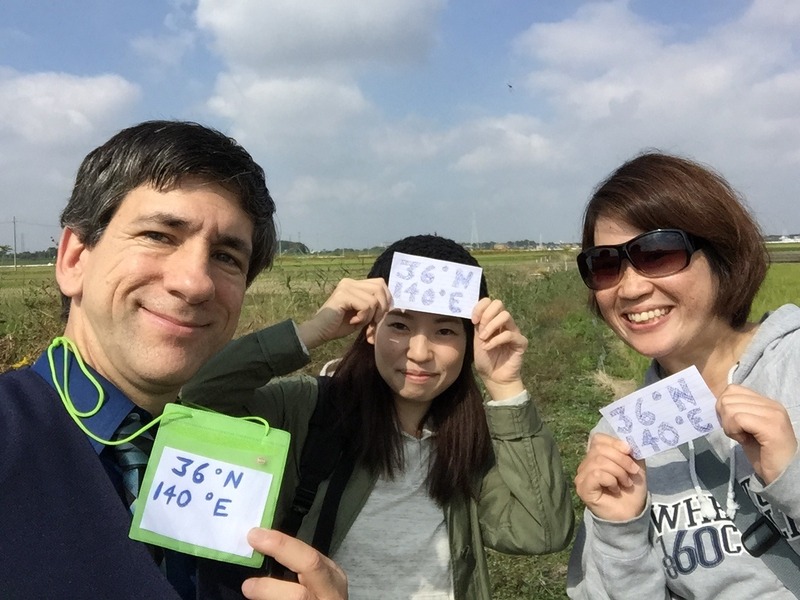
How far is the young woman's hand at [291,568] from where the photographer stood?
3.92 ft

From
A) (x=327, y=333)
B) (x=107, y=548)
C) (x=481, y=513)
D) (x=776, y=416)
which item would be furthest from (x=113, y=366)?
(x=776, y=416)

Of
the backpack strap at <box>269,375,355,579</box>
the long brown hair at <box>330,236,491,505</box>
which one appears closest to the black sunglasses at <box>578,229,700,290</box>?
the long brown hair at <box>330,236,491,505</box>

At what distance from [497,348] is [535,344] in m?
9.52

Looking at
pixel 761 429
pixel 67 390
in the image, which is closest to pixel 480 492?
pixel 761 429

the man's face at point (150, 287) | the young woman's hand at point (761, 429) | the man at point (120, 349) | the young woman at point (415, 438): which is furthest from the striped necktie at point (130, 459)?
the young woman's hand at point (761, 429)

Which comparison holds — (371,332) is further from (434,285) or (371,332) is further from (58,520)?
(58,520)

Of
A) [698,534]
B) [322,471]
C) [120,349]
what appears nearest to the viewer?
[120,349]

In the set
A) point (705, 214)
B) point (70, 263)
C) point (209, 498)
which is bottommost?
point (209, 498)

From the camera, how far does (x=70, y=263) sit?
1477mm

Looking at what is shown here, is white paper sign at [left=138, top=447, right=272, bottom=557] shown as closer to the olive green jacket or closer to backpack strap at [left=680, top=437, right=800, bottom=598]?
the olive green jacket

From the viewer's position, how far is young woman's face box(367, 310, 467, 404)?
89.9 inches

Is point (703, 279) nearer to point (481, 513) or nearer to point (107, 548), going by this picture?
point (481, 513)

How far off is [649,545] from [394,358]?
1.09 meters

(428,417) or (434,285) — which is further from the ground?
(434,285)
